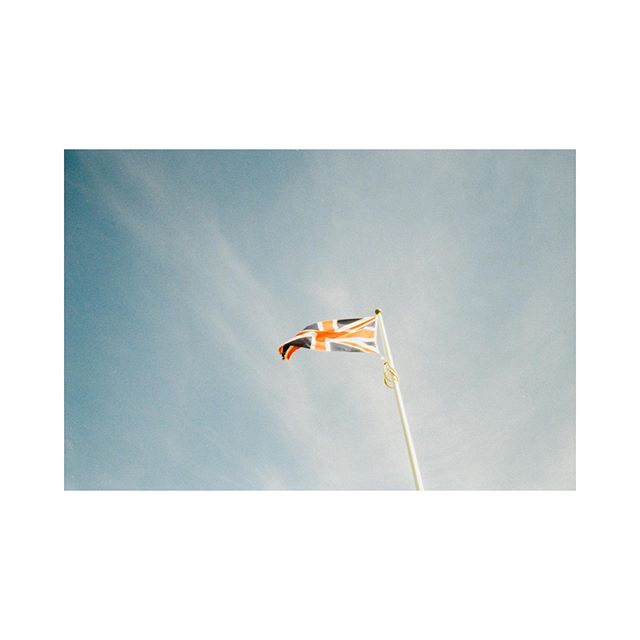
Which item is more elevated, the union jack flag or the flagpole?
the union jack flag

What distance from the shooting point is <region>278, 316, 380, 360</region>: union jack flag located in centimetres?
805

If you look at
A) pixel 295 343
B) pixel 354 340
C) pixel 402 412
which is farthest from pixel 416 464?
pixel 295 343

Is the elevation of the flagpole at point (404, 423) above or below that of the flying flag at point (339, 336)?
below

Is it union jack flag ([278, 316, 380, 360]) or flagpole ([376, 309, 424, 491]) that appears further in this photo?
union jack flag ([278, 316, 380, 360])

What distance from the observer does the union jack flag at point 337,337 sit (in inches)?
317

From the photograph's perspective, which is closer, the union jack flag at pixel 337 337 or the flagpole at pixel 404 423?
the flagpole at pixel 404 423

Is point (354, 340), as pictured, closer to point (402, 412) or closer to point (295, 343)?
point (295, 343)

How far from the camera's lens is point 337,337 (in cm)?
817

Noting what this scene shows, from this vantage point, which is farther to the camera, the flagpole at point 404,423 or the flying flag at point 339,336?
the flying flag at point 339,336

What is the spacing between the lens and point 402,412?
259 inches

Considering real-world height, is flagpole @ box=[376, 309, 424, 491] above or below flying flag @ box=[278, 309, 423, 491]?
below

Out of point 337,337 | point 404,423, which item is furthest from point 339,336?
point 404,423

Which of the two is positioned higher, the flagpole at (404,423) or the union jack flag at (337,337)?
the union jack flag at (337,337)

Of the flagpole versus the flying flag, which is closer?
the flagpole
